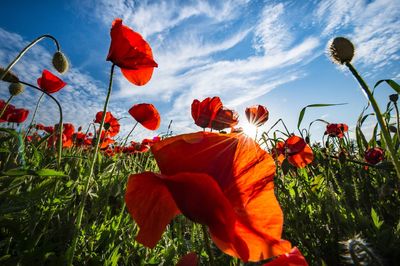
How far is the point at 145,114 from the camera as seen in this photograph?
277 centimetres

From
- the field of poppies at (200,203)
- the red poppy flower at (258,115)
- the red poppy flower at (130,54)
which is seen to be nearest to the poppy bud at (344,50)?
the field of poppies at (200,203)

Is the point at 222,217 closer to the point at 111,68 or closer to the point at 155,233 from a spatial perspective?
the point at 155,233

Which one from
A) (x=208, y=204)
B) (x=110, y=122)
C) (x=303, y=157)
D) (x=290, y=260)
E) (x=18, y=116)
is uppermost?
(x=18, y=116)

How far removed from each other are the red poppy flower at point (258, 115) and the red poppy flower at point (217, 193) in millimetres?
→ 2119

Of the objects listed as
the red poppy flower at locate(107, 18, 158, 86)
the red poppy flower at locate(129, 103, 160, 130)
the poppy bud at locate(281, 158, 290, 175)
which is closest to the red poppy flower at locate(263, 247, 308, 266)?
the red poppy flower at locate(107, 18, 158, 86)

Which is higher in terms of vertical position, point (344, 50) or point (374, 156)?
point (344, 50)

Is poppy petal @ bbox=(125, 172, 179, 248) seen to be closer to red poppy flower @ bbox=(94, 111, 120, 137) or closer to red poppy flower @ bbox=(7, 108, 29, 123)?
red poppy flower @ bbox=(94, 111, 120, 137)

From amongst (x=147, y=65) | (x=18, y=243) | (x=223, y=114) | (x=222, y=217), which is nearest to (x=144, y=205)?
(x=222, y=217)

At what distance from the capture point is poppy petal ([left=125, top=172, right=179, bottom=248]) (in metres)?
0.58

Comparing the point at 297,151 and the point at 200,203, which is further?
the point at 297,151

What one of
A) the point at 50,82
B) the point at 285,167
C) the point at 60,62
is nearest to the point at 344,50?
the point at 285,167

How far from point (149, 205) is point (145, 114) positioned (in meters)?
2.22

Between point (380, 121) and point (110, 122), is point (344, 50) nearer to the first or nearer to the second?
point (380, 121)

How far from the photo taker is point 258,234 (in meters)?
0.57
